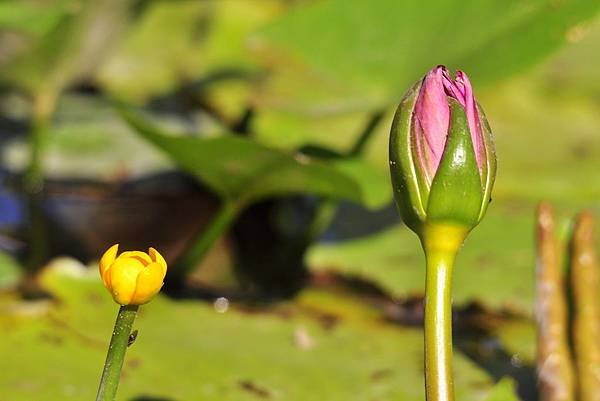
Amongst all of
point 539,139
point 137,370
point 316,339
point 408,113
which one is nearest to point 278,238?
point 316,339

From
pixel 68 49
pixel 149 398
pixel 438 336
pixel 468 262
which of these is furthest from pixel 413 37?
pixel 438 336

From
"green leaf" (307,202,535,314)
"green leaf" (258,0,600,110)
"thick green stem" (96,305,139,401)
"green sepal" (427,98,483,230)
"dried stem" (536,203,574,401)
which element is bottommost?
"thick green stem" (96,305,139,401)

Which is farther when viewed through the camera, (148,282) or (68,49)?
(68,49)

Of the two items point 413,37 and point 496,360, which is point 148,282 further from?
point 413,37

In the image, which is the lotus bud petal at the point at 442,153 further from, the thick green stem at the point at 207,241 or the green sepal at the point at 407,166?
the thick green stem at the point at 207,241

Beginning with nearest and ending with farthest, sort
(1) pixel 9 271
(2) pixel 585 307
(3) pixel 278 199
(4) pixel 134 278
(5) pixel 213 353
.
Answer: (4) pixel 134 278 < (2) pixel 585 307 < (5) pixel 213 353 < (1) pixel 9 271 < (3) pixel 278 199

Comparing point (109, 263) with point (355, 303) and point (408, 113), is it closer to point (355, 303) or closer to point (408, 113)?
point (408, 113)

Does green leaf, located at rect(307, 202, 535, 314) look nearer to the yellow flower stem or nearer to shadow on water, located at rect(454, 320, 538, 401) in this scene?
shadow on water, located at rect(454, 320, 538, 401)

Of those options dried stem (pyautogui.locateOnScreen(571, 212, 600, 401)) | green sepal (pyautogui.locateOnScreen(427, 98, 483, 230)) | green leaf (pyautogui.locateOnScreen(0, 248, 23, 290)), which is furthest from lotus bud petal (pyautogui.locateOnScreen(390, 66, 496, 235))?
green leaf (pyautogui.locateOnScreen(0, 248, 23, 290))
